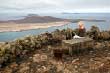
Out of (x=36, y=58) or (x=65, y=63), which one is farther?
(x=36, y=58)

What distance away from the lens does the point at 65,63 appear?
1141cm

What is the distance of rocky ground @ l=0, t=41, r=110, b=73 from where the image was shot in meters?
10.7

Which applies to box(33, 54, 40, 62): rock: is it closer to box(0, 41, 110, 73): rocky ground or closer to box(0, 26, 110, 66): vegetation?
box(0, 41, 110, 73): rocky ground

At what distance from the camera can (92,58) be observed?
12.0 m

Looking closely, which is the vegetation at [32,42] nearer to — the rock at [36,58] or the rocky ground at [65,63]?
the rocky ground at [65,63]

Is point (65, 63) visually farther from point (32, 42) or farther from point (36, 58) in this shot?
point (32, 42)

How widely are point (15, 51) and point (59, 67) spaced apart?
2.92 meters

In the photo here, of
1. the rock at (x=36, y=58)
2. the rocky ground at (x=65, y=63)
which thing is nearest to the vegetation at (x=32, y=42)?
the rocky ground at (x=65, y=63)

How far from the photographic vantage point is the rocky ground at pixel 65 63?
35.2 feet

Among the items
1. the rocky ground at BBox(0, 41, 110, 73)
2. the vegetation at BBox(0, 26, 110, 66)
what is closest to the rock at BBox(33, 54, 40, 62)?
the rocky ground at BBox(0, 41, 110, 73)

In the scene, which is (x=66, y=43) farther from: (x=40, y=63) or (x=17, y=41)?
(x=17, y=41)

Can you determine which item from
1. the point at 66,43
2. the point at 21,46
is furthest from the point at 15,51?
the point at 66,43

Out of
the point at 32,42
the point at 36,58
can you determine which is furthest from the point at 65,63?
the point at 32,42

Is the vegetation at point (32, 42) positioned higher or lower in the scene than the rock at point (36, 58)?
higher
